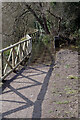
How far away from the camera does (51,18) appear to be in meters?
17.8

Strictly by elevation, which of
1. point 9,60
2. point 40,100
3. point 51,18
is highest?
point 51,18

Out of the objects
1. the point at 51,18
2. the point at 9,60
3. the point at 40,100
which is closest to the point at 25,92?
the point at 40,100

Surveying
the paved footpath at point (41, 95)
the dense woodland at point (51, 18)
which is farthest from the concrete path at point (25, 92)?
the dense woodland at point (51, 18)

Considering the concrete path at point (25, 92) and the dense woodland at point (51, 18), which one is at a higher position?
the dense woodland at point (51, 18)

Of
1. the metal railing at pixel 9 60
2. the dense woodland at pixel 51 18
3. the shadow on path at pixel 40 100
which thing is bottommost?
the shadow on path at pixel 40 100

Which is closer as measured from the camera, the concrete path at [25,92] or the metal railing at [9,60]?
the concrete path at [25,92]

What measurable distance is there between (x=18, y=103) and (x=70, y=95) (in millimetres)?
1221

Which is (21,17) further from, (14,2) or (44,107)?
(44,107)

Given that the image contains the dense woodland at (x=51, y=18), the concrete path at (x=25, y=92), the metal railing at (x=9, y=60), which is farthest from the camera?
the dense woodland at (x=51, y=18)

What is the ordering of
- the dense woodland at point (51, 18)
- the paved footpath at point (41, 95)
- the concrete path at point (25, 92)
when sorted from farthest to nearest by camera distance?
the dense woodland at point (51, 18), the concrete path at point (25, 92), the paved footpath at point (41, 95)

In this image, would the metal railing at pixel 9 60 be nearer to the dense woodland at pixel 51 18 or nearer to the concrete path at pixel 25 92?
the concrete path at pixel 25 92

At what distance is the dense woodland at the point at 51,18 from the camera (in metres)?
14.5

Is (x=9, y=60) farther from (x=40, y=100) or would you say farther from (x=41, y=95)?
(x=40, y=100)

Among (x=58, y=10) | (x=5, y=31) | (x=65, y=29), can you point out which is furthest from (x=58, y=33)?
(x=5, y=31)
